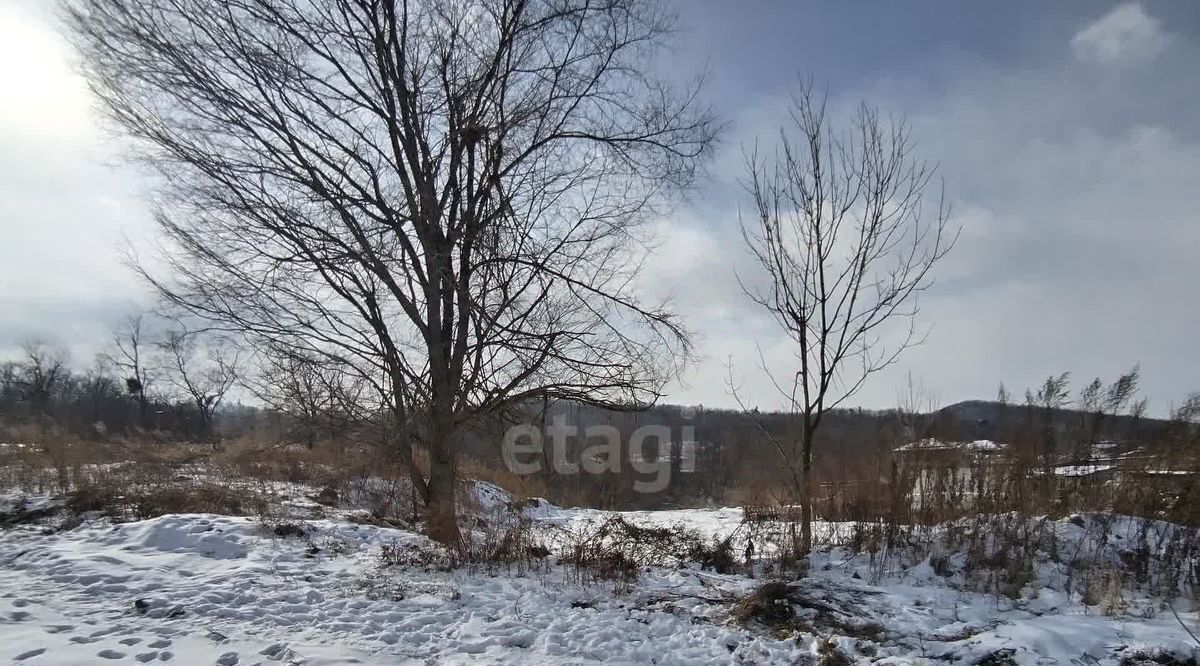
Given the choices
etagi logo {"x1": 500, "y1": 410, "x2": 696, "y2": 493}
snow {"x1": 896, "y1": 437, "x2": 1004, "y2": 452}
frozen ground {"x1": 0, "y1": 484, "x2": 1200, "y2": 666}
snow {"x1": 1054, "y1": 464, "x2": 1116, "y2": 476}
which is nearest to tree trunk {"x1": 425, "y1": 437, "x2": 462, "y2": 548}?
frozen ground {"x1": 0, "y1": 484, "x2": 1200, "y2": 666}

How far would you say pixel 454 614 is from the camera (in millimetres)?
4773

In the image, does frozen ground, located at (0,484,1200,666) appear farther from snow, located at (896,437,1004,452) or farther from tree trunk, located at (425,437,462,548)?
snow, located at (896,437,1004,452)

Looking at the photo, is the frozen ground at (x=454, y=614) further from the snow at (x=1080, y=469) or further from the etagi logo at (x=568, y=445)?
the etagi logo at (x=568, y=445)

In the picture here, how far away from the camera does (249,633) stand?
4.25m

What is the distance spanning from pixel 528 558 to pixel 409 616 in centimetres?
186

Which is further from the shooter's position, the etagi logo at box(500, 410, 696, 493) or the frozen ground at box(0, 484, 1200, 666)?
the etagi logo at box(500, 410, 696, 493)

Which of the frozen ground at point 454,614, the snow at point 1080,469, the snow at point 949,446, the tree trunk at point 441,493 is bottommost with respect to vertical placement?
the frozen ground at point 454,614

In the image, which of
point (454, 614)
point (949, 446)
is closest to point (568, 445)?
point (949, 446)

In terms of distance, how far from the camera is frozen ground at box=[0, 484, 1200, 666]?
3.96 m

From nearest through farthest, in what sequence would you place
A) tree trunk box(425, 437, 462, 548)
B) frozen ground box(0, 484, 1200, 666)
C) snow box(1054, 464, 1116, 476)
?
1. frozen ground box(0, 484, 1200, 666)
2. snow box(1054, 464, 1116, 476)
3. tree trunk box(425, 437, 462, 548)

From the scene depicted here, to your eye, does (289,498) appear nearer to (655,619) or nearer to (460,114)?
(460,114)

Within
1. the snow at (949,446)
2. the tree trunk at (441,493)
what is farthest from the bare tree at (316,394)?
the snow at (949,446)

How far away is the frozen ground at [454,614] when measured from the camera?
3961 millimetres

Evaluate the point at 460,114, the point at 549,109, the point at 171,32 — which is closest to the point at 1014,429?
the point at 549,109
